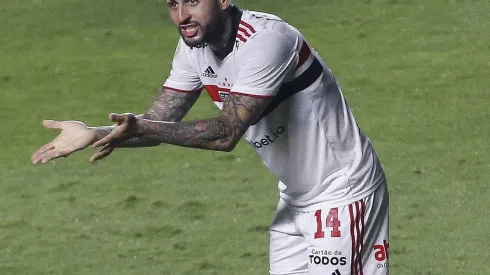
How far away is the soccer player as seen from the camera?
5051 millimetres

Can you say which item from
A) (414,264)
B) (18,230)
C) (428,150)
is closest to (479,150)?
(428,150)

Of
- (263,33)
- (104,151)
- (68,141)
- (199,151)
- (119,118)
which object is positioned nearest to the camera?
(119,118)

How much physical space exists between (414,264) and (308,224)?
2858 mm

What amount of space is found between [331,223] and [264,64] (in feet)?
2.95

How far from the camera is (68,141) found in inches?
191

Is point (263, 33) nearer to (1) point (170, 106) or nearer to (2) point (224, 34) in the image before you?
(2) point (224, 34)

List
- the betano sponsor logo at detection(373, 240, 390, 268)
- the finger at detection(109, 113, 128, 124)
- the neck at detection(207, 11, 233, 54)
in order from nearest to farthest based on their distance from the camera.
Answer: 1. the finger at detection(109, 113, 128, 124)
2. the neck at detection(207, 11, 233, 54)
3. the betano sponsor logo at detection(373, 240, 390, 268)

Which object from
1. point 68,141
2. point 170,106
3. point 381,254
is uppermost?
Answer: point 68,141

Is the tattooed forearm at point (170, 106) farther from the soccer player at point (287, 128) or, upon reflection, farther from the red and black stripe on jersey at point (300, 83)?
the red and black stripe on jersey at point (300, 83)

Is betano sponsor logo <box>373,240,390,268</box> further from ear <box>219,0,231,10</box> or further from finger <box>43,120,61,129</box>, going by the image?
finger <box>43,120,61,129</box>

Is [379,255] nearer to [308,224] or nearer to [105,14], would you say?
[308,224]

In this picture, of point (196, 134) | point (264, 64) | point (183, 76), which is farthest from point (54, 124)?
point (183, 76)

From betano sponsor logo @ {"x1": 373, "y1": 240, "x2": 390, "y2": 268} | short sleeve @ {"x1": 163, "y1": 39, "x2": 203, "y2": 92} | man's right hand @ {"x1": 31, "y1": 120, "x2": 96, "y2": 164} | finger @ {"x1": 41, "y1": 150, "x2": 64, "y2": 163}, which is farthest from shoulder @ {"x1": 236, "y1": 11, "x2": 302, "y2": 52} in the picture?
betano sponsor logo @ {"x1": 373, "y1": 240, "x2": 390, "y2": 268}

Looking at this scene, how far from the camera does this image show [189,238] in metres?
9.09
